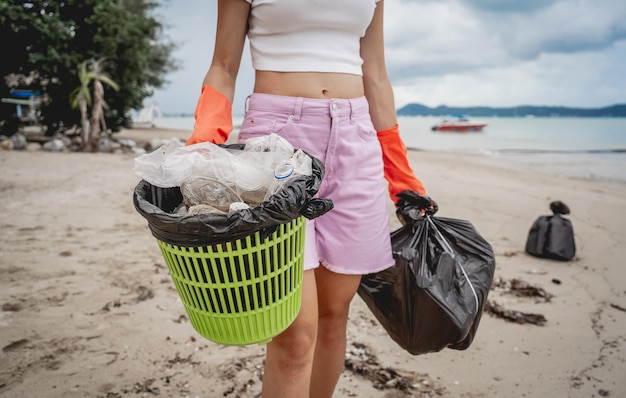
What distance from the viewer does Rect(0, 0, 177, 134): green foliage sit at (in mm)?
10914

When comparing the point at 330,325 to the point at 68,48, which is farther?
the point at 68,48

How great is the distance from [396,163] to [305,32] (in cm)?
68

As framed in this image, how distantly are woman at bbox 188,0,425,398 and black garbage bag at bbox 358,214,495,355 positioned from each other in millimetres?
178

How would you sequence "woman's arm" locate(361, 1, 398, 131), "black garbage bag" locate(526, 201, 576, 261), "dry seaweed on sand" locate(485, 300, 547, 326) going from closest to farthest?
"woman's arm" locate(361, 1, 398, 131) < "dry seaweed on sand" locate(485, 300, 547, 326) < "black garbage bag" locate(526, 201, 576, 261)

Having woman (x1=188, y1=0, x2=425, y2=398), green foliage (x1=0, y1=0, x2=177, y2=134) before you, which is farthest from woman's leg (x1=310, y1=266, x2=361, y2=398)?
green foliage (x1=0, y1=0, x2=177, y2=134)

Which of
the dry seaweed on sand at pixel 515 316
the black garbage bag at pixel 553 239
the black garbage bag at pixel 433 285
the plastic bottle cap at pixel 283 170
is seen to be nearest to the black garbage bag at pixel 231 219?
the plastic bottle cap at pixel 283 170

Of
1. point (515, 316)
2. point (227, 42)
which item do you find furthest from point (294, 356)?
point (515, 316)

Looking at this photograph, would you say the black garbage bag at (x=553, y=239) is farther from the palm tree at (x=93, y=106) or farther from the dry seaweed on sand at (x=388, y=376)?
the palm tree at (x=93, y=106)

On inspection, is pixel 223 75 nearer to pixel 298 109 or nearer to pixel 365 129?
pixel 298 109

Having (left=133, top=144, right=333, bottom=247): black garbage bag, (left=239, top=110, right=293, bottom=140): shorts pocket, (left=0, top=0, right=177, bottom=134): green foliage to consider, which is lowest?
(left=133, top=144, right=333, bottom=247): black garbage bag

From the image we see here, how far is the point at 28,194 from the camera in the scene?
17.8 ft

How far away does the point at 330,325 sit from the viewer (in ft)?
5.28

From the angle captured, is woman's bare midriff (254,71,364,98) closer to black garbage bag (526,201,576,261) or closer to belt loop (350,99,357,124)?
belt loop (350,99,357,124)

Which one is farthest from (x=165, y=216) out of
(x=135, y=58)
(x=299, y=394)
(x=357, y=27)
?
(x=135, y=58)
